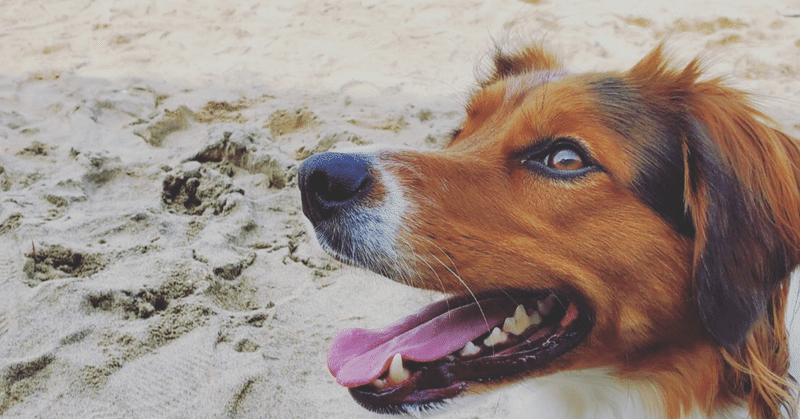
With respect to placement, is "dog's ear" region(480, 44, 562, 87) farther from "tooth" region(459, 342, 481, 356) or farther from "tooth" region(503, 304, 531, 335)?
"tooth" region(459, 342, 481, 356)

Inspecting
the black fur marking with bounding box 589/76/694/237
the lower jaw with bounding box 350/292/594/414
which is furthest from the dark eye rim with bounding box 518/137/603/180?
the lower jaw with bounding box 350/292/594/414

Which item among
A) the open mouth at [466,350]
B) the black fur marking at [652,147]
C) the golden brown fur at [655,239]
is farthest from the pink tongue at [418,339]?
the black fur marking at [652,147]

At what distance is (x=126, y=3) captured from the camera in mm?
7980

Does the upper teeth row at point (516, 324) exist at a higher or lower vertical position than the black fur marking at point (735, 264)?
lower

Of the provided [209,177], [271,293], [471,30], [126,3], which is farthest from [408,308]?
[126,3]

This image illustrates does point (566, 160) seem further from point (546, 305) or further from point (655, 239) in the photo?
point (546, 305)

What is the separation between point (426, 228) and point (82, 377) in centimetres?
171

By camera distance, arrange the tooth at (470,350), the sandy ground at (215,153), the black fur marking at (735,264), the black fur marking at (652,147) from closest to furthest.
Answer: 1. the black fur marking at (735,264)
2. the black fur marking at (652,147)
3. the tooth at (470,350)
4. the sandy ground at (215,153)

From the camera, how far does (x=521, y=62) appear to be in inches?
118

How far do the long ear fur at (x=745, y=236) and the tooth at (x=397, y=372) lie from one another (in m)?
0.90

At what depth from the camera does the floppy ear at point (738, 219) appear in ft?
5.98

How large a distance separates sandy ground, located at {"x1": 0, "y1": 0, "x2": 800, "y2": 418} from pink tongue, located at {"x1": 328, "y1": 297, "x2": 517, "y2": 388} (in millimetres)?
303

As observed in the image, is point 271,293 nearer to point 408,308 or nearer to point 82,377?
point 408,308

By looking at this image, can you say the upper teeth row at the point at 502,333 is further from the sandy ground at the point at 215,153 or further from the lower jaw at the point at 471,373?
the sandy ground at the point at 215,153
